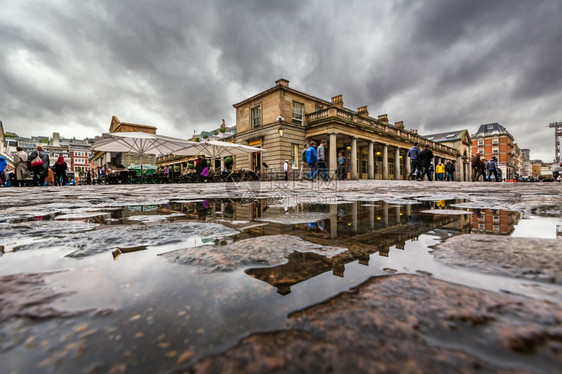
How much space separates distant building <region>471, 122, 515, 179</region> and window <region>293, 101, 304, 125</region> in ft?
223

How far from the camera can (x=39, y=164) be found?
11297mm

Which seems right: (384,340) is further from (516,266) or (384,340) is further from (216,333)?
(516,266)

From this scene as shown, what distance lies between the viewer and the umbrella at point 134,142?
12.9 m

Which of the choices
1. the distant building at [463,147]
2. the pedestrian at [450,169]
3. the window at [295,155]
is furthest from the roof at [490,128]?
the window at [295,155]

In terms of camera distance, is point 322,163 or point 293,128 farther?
point 293,128

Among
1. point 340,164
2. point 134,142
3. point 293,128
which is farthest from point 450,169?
point 134,142

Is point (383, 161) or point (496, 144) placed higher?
point (496, 144)

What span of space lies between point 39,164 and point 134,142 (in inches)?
163

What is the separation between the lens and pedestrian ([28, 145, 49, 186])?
36.4 ft

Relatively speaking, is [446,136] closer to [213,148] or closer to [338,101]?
[338,101]

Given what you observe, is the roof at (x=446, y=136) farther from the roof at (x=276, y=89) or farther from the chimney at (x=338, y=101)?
the roof at (x=276, y=89)

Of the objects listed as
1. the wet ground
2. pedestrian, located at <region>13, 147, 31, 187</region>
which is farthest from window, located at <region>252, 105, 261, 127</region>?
the wet ground

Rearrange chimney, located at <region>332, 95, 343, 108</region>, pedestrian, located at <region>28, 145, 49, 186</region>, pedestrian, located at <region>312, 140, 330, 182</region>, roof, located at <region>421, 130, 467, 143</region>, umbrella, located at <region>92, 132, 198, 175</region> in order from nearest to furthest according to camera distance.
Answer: pedestrian, located at <region>28, 145, 49, 186</region>, pedestrian, located at <region>312, 140, 330, 182</region>, umbrella, located at <region>92, 132, 198, 175</region>, chimney, located at <region>332, 95, 343, 108</region>, roof, located at <region>421, 130, 467, 143</region>

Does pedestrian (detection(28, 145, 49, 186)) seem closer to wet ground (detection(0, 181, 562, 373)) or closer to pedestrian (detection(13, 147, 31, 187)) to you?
pedestrian (detection(13, 147, 31, 187))
